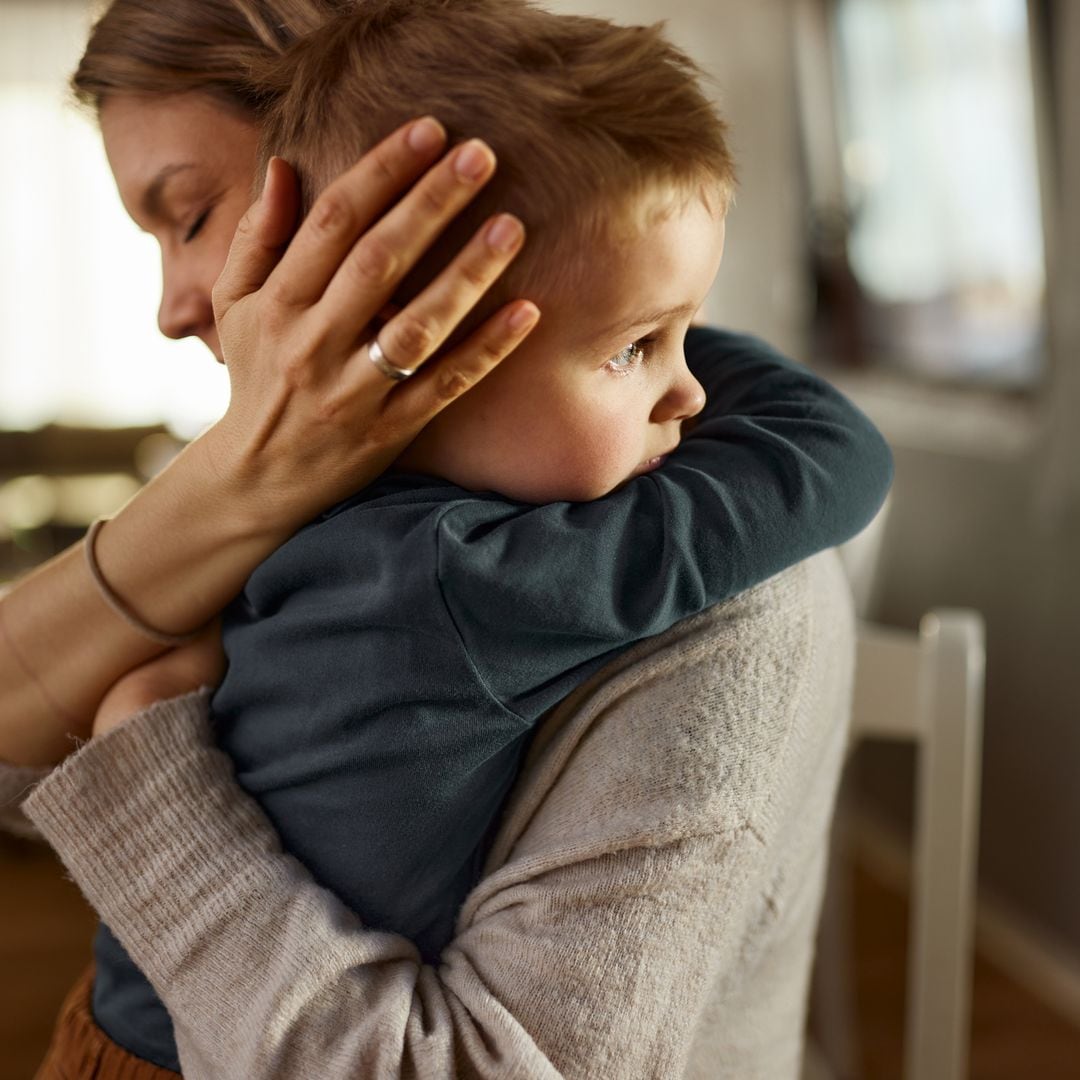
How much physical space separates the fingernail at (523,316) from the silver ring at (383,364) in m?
0.06

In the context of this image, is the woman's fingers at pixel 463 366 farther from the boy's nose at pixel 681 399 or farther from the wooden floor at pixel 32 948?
the wooden floor at pixel 32 948

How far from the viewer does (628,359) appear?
2.14 feet

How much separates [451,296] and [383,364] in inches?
2.2

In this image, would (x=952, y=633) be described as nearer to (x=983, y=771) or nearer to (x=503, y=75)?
(x=503, y=75)

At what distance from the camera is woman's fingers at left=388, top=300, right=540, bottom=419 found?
584mm

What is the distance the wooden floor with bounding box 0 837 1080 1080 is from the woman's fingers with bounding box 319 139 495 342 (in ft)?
5.80

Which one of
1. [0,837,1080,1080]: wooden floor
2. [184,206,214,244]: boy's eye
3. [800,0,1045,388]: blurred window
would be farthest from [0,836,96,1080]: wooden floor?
[800,0,1045,388]: blurred window

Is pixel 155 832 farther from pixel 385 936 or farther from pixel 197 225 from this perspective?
pixel 197 225

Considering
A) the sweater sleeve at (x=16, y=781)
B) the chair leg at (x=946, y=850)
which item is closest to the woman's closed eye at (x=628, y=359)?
the sweater sleeve at (x=16, y=781)

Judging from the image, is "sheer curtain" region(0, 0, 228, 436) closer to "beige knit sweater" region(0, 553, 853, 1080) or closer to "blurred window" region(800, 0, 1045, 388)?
"blurred window" region(800, 0, 1045, 388)

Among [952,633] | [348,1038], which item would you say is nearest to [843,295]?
[952,633]

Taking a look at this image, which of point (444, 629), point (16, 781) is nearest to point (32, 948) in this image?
point (16, 781)

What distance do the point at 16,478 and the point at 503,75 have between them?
4.63 meters

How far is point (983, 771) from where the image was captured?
9.37 feet
